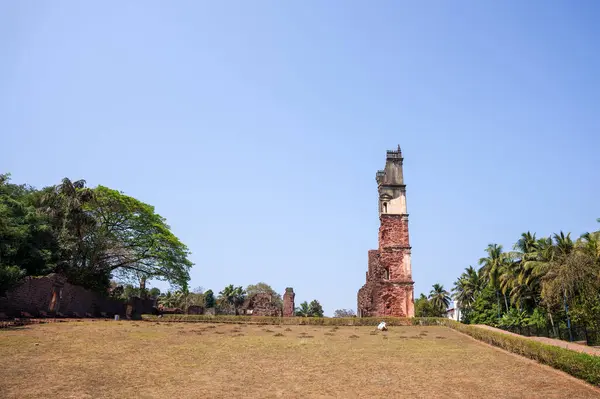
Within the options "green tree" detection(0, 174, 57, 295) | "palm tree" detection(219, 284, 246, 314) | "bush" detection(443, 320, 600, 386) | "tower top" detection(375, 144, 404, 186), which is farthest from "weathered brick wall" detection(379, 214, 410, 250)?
A: "palm tree" detection(219, 284, 246, 314)

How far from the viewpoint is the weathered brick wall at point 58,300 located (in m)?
19.8

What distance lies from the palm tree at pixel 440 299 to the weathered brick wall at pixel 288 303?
38507mm

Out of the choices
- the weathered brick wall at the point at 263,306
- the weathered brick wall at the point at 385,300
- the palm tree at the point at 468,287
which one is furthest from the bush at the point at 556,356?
the palm tree at the point at 468,287

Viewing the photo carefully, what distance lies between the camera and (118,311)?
31.2 metres

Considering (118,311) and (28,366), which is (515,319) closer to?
(118,311)

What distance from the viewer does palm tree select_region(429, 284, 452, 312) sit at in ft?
218

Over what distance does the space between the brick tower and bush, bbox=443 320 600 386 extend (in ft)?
62.0

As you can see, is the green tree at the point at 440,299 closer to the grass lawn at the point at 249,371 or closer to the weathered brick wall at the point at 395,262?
the weathered brick wall at the point at 395,262

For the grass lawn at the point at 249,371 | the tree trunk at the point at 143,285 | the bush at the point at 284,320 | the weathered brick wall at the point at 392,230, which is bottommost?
the grass lawn at the point at 249,371

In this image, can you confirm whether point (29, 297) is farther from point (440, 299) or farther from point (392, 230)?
point (440, 299)

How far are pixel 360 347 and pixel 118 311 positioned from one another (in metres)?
23.3

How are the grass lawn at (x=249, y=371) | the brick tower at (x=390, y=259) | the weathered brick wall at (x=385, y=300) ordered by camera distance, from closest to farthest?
the grass lawn at (x=249, y=371), the weathered brick wall at (x=385, y=300), the brick tower at (x=390, y=259)

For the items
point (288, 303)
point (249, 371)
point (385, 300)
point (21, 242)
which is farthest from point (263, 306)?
point (249, 371)

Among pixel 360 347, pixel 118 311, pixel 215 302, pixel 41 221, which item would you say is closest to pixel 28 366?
pixel 360 347
